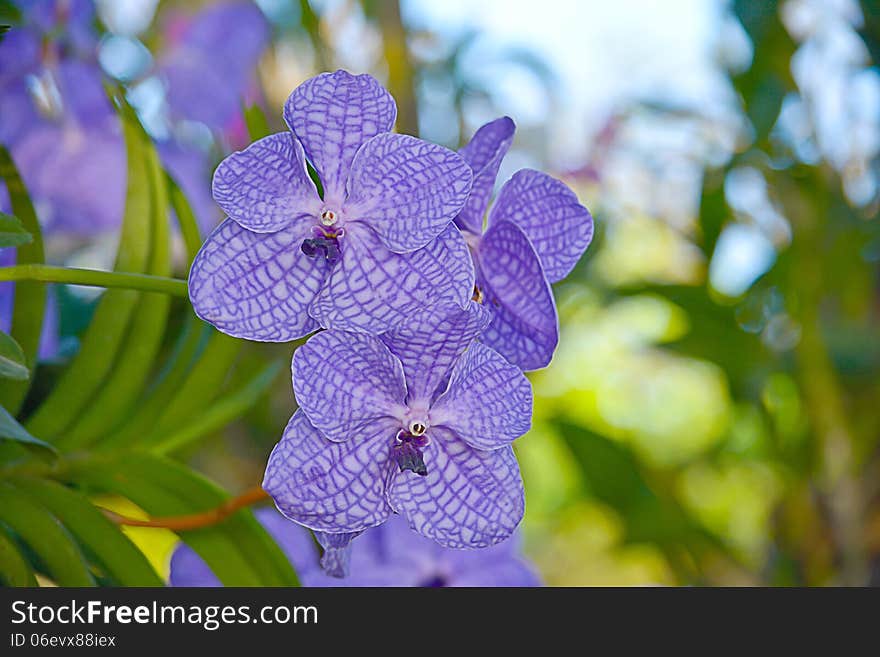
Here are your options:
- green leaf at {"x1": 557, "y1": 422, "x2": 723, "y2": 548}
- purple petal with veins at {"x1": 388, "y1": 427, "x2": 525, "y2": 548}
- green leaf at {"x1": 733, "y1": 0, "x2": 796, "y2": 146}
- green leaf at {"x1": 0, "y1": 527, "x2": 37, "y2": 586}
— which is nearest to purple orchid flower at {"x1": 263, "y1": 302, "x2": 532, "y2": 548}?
purple petal with veins at {"x1": 388, "y1": 427, "x2": 525, "y2": 548}

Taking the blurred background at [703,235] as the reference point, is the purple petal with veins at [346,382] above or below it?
below

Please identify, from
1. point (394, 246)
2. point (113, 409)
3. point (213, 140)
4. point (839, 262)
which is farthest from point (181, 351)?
point (839, 262)

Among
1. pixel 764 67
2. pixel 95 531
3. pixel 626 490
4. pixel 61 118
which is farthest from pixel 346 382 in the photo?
pixel 764 67

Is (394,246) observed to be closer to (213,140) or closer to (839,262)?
(213,140)

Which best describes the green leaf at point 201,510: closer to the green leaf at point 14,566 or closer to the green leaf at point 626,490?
the green leaf at point 14,566

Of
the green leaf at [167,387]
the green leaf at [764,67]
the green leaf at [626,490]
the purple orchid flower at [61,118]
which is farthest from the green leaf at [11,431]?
the green leaf at [764,67]

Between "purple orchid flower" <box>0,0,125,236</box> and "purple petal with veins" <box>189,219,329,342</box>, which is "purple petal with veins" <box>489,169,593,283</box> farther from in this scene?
"purple orchid flower" <box>0,0,125,236</box>
